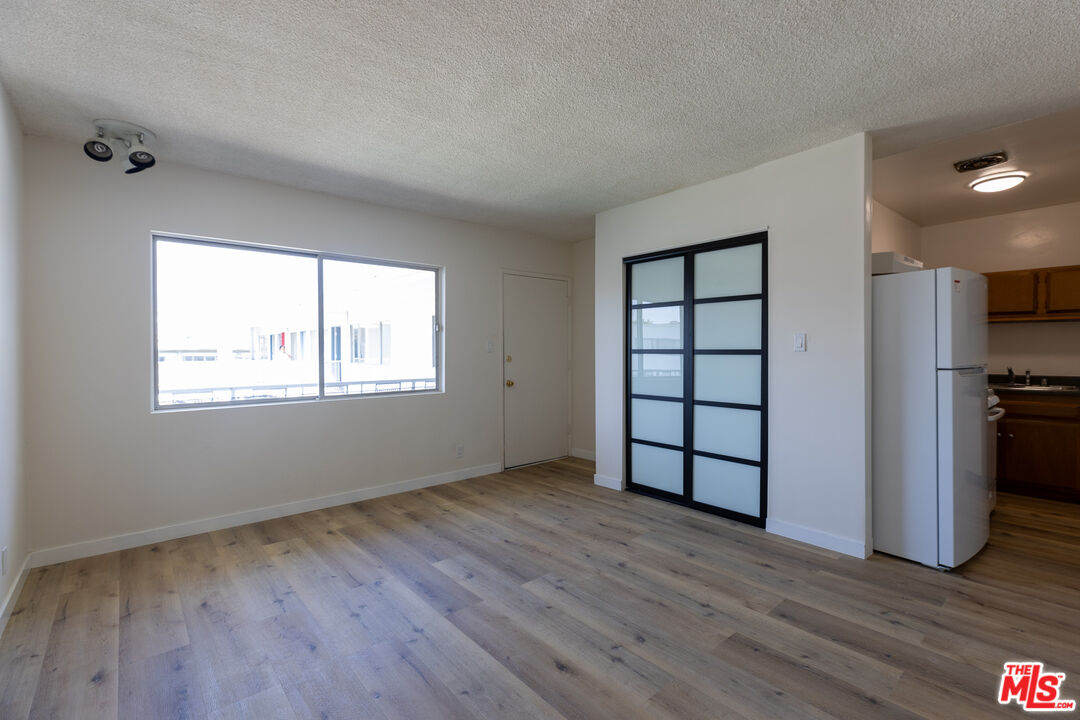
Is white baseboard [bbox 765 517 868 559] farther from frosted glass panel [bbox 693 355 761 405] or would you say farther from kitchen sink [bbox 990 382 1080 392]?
kitchen sink [bbox 990 382 1080 392]

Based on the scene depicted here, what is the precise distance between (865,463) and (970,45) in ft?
7.24

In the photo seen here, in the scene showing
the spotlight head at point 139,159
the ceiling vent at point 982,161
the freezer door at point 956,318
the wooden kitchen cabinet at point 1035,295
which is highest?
the ceiling vent at point 982,161

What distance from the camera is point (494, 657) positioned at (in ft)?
6.76

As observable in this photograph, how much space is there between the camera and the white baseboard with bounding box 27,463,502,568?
3008 millimetres

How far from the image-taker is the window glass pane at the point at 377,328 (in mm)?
4219

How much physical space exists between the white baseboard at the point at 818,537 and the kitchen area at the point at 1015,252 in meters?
0.39

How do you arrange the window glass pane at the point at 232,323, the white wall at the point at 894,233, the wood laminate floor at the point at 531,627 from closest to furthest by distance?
the wood laminate floor at the point at 531,627, the window glass pane at the point at 232,323, the white wall at the point at 894,233

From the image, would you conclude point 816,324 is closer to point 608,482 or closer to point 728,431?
point 728,431

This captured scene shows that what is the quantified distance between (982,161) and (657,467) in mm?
3362

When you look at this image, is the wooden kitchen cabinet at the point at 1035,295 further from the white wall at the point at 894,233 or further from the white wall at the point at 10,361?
the white wall at the point at 10,361

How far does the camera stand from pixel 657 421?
14.0 ft

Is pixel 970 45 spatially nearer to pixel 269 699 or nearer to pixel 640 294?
pixel 640 294

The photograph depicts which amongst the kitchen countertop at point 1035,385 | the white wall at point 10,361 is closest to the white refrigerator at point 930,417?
the kitchen countertop at point 1035,385

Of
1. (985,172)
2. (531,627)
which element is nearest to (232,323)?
(531,627)
